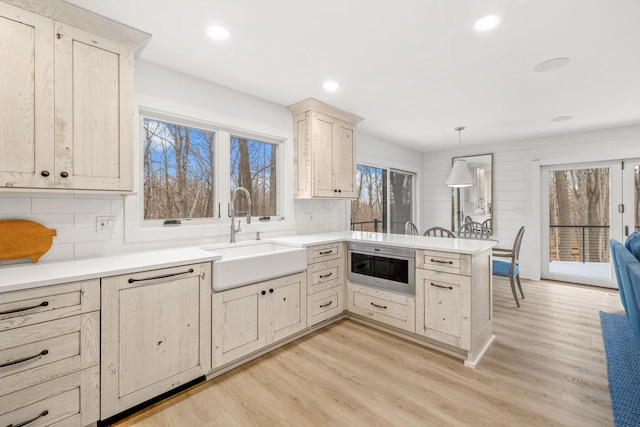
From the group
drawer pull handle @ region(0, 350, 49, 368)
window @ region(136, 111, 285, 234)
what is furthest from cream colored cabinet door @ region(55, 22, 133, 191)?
drawer pull handle @ region(0, 350, 49, 368)

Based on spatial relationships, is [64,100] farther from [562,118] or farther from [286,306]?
[562,118]

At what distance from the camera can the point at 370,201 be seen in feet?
16.3

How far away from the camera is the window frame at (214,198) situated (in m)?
2.39

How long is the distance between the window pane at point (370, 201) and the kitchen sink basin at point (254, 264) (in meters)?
2.01

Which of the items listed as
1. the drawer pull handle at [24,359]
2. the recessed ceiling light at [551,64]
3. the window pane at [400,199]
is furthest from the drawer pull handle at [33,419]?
the window pane at [400,199]

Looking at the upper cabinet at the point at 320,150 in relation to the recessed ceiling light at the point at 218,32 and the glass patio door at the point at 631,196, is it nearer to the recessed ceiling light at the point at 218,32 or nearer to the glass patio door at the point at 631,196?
the recessed ceiling light at the point at 218,32

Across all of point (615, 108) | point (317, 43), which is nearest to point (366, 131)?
point (317, 43)

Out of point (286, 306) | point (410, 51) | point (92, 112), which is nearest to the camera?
point (92, 112)

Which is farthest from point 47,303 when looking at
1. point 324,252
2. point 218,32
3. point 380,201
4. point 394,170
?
point 394,170

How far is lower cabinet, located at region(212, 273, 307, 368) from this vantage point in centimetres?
221

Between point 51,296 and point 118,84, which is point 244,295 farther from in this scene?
point 118,84

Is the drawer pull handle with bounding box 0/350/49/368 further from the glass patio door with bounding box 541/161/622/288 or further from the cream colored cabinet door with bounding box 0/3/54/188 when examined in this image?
the glass patio door with bounding box 541/161/622/288

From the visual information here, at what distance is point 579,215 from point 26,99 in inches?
263

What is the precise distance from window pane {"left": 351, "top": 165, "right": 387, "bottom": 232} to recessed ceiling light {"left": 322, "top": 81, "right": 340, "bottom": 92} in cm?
180
